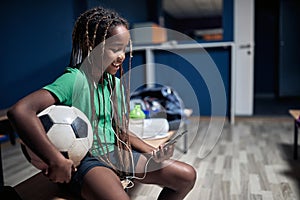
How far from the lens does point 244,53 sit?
3.75 m

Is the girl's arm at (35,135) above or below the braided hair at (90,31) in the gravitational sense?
below

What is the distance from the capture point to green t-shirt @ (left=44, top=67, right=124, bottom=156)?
89cm

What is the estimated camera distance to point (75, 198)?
0.97 meters

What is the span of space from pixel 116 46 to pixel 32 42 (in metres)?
2.36

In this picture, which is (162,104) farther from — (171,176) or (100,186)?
(100,186)

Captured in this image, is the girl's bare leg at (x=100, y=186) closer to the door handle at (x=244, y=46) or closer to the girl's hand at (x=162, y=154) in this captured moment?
the girl's hand at (x=162, y=154)

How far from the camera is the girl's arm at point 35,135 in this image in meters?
0.75

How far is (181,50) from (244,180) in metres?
2.16

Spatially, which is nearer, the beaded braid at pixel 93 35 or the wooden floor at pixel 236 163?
the beaded braid at pixel 93 35

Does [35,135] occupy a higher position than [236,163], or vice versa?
[35,135]

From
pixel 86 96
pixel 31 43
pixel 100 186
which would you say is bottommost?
pixel 100 186

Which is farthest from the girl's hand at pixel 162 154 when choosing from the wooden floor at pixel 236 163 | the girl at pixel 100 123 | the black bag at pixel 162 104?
the black bag at pixel 162 104

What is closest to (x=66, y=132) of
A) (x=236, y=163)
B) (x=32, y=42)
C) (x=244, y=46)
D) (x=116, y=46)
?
(x=116, y=46)

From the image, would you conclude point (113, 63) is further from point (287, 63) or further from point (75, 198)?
point (287, 63)
